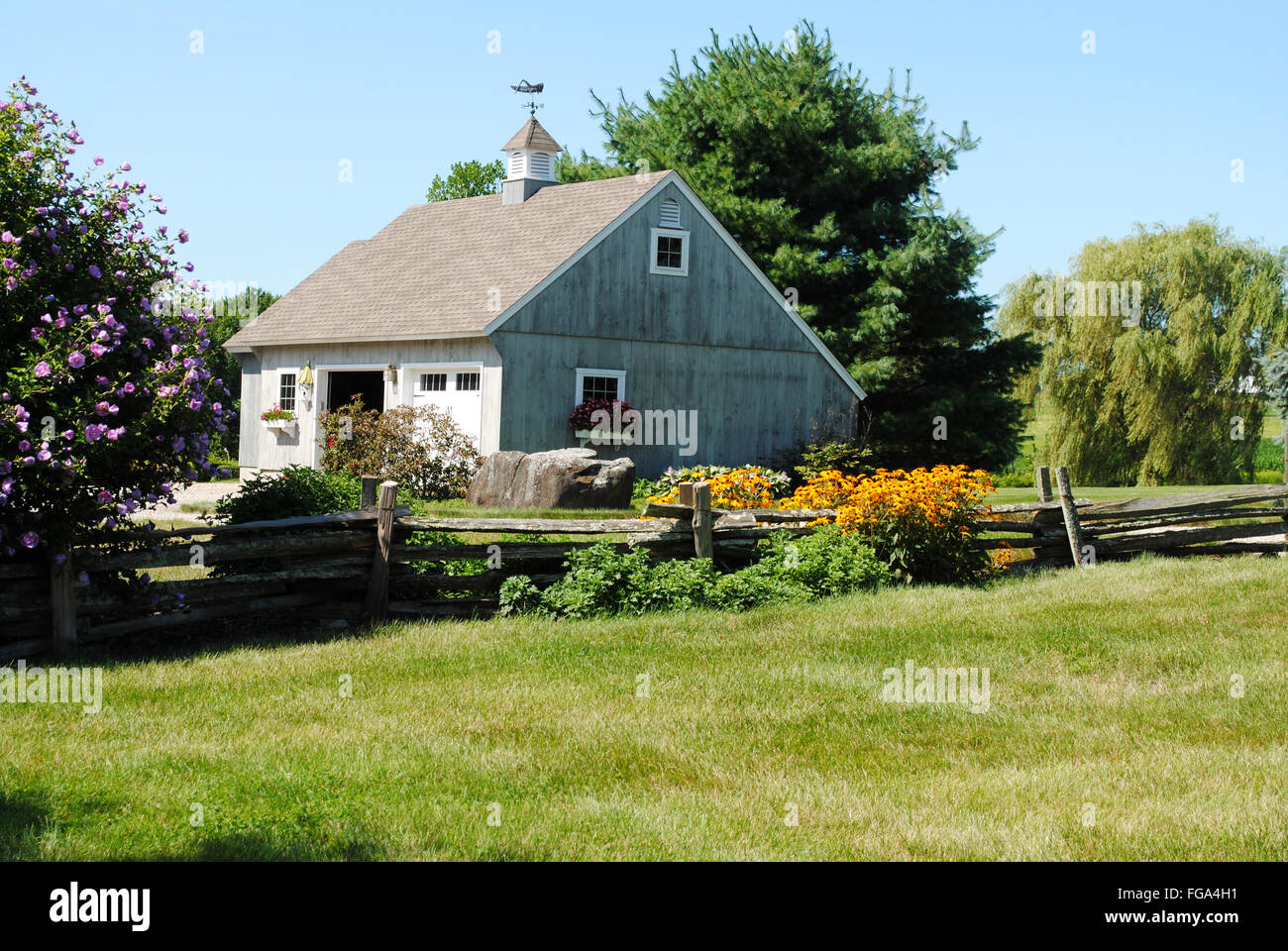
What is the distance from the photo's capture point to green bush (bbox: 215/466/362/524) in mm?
10805

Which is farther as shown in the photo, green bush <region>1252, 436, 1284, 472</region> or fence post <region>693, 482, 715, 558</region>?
green bush <region>1252, 436, 1284, 472</region>

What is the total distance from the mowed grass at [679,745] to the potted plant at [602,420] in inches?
458

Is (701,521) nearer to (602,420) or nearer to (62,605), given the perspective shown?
(62,605)

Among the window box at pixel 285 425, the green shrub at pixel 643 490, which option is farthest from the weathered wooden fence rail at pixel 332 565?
the window box at pixel 285 425

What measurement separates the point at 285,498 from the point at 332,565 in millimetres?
1038

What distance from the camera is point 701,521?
38.8ft

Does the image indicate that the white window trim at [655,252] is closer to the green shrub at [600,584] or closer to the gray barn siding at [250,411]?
the gray barn siding at [250,411]

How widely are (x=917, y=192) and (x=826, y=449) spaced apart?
11437mm

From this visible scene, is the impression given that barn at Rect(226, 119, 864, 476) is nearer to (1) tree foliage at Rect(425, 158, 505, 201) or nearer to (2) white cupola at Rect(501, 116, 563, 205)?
(2) white cupola at Rect(501, 116, 563, 205)

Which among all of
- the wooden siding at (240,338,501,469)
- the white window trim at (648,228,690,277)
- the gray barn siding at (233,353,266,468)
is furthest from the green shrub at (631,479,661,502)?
the gray barn siding at (233,353,266,468)

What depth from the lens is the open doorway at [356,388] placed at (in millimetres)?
26022

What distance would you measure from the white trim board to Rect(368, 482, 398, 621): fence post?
35.9 ft

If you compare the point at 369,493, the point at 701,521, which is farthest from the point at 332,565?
the point at 701,521
